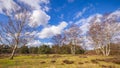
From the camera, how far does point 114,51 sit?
6088 cm

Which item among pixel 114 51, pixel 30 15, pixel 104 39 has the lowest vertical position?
pixel 114 51

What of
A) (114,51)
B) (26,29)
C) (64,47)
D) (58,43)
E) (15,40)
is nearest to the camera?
(15,40)

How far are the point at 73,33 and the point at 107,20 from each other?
2547cm

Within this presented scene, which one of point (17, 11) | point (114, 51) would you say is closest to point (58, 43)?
point (114, 51)

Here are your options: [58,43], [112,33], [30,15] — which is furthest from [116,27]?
[58,43]

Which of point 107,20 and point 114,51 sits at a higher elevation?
point 107,20

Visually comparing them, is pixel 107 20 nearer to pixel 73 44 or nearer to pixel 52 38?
pixel 73 44

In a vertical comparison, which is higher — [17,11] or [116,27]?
[17,11]

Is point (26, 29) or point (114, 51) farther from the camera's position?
point (114, 51)

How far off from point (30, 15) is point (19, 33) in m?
7.07

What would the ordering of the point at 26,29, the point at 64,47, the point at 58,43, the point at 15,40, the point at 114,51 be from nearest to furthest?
the point at 15,40 → the point at 26,29 → the point at 114,51 → the point at 64,47 → the point at 58,43

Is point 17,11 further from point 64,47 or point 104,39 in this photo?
point 64,47

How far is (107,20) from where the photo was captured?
50.0 metres

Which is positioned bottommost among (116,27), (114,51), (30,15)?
(114,51)
